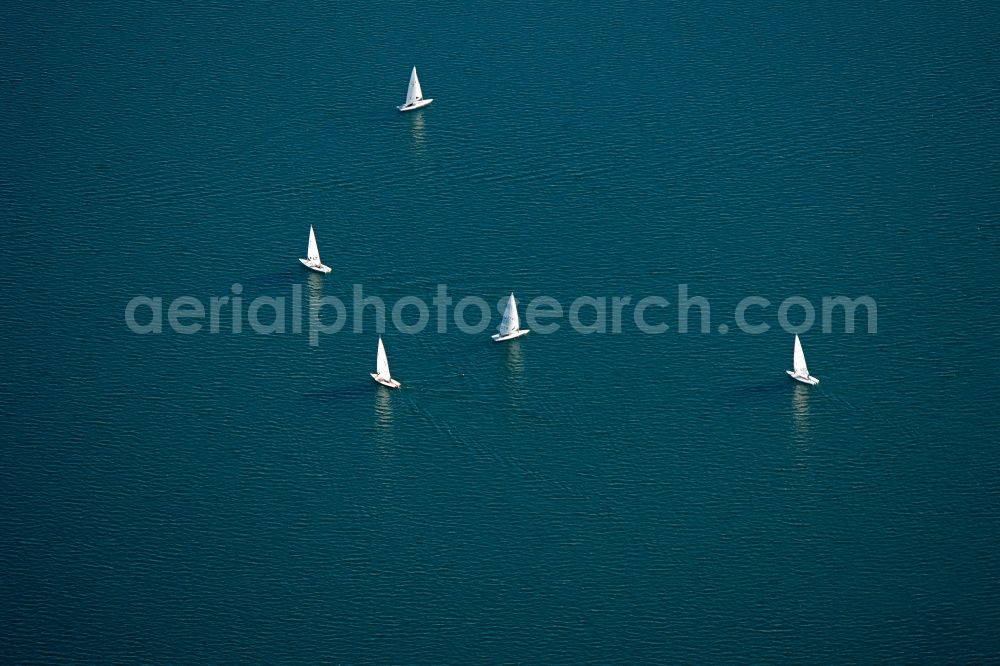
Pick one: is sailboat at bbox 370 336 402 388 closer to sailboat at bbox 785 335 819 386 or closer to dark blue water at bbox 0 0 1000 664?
dark blue water at bbox 0 0 1000 664

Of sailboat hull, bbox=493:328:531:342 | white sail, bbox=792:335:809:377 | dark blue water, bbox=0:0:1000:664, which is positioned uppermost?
sailboat hull, bbox=493:328:531:342

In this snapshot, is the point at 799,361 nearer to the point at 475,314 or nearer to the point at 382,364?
the point at 475,314

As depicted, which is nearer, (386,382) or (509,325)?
(386,382)

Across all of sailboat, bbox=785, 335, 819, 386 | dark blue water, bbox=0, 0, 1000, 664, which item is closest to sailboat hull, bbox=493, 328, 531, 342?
dark blue water, bbox=0, 0, 1000, 664

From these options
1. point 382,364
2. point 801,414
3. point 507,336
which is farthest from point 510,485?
point 801,414

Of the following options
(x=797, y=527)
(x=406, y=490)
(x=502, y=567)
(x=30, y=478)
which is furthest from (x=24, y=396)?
(x=797, y=527)

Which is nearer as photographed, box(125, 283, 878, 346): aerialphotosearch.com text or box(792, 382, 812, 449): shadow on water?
box(792, 382, 812, 449): shadow on water
